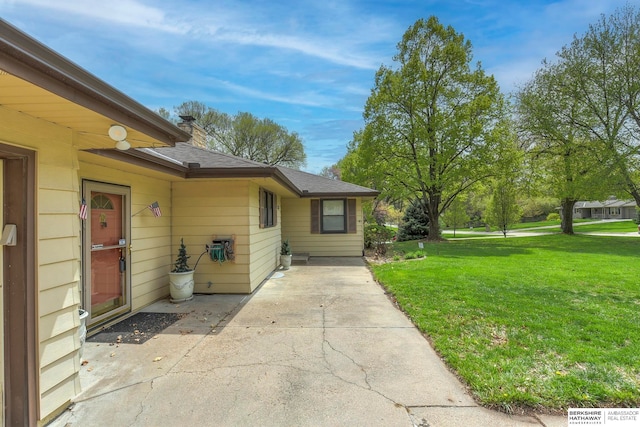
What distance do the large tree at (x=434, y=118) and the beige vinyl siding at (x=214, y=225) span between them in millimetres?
11505

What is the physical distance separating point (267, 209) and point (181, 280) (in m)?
3.02

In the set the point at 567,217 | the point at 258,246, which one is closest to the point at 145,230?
the point at 258,246

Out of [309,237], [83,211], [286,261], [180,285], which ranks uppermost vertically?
[83,211]

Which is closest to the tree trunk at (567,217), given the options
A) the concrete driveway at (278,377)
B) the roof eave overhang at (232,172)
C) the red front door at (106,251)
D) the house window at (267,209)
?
the house window at (267,209)

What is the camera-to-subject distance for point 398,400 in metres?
2.55

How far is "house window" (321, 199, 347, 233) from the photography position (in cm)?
1167

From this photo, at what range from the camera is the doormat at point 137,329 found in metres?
3.86

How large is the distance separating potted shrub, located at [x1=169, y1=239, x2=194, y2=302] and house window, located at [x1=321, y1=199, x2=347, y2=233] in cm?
659

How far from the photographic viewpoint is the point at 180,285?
5.46 meters

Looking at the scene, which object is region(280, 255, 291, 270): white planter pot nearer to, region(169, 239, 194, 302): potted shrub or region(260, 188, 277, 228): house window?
region(260, 188, 277, 228): house window

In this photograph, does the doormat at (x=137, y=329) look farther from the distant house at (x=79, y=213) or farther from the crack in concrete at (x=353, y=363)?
the crack in concrete at (x=353, y=363)

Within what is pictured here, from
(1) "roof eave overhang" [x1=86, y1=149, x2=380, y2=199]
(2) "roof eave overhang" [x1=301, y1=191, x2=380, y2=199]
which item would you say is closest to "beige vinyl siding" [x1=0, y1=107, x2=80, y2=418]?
(1) "roof eave overhang" [x1=86, y1=149, x2=380, y2=199]

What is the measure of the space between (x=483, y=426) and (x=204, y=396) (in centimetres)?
220

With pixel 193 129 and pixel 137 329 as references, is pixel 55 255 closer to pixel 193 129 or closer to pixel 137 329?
pixel 137 329
